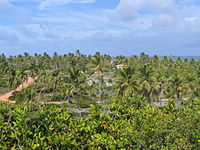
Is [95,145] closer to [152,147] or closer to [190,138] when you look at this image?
[152,147]

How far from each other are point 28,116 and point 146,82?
28.5 m

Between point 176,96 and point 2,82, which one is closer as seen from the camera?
point 176,96

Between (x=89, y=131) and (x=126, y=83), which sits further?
(x=126, y=83)

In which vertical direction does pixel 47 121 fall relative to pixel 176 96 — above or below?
above

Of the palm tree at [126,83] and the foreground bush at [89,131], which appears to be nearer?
the foreground bush at [89,131]

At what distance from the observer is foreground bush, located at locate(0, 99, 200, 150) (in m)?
5.30

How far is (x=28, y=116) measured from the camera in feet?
Result: 17.6

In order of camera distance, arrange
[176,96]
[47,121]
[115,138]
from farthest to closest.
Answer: [176,96] → [115,138] → [47,121]

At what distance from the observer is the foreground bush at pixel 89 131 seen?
5.30 metres

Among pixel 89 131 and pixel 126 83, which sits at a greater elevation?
pixel 126 83

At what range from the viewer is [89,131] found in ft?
20.4

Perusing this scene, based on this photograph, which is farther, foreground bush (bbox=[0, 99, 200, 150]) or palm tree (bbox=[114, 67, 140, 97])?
palm tree (bbox=[114, 67, 140, 97])

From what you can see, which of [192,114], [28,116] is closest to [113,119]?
[192,114]

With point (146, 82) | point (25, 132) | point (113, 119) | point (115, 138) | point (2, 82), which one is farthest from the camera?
point (2, 82)
